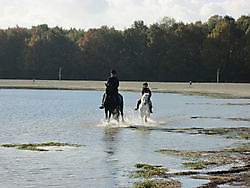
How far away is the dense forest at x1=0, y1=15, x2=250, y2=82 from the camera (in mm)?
107062

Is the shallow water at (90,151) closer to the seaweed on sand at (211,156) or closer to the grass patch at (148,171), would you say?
the grass patch at (148,171)

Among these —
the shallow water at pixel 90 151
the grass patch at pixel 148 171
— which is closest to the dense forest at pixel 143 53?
the shallow water at pixel 90 151

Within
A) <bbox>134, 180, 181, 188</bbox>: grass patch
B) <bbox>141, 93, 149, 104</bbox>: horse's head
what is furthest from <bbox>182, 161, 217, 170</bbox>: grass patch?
<bbox>141, 93, 149, 104</bbox>: horse's head

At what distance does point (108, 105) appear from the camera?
22.1m

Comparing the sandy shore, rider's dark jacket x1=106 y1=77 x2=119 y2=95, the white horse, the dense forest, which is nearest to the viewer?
rider's dark jacket x1=106 y1=77 x2=119 y2=95

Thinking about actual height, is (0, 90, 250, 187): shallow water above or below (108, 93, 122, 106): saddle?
below

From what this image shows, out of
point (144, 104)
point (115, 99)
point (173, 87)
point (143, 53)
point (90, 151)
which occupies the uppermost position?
point (143, 53)

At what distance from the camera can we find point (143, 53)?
378 feet

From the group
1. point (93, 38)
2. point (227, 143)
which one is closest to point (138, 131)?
point (227, 143)

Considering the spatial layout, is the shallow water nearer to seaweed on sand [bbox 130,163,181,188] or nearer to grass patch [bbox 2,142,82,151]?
seaweed on sand [bbox 130,163,181,188]

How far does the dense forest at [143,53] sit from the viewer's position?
107m

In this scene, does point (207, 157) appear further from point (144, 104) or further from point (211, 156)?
point (144, 104)

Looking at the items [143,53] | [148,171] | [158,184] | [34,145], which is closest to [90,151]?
[34,145]

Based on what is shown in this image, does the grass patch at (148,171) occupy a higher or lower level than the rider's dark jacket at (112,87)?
lower
